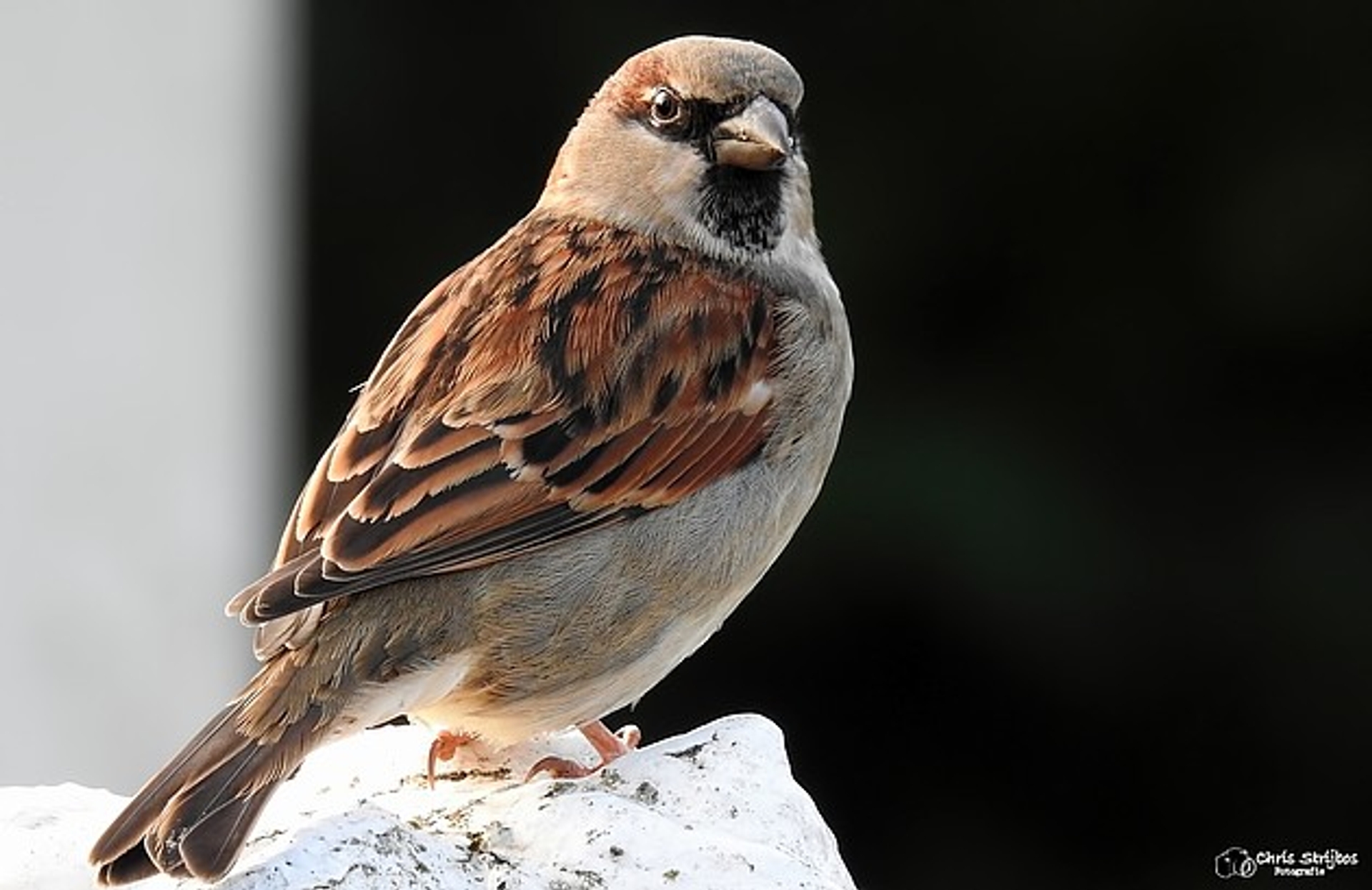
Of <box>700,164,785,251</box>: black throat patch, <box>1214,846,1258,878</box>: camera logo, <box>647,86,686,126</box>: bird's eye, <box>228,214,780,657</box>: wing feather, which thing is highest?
<box>647,86,686,126</box>: bird's eye

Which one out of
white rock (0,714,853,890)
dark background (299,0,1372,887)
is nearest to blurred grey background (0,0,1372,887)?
dark background (299,0,1372,887)

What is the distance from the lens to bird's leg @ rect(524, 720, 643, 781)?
3219 millimetres

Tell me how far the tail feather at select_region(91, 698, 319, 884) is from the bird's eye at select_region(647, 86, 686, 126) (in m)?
1.01

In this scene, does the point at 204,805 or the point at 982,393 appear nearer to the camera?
the point at 204,805

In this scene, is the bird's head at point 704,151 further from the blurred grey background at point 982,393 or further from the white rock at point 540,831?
the blurred grey background at point 982,393

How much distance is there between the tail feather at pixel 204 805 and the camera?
8.55 feet

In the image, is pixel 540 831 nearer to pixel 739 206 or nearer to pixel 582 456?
pixel 582 456

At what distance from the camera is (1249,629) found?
5.43 meters

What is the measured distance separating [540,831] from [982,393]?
279 centimetres

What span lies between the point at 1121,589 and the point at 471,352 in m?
2.38

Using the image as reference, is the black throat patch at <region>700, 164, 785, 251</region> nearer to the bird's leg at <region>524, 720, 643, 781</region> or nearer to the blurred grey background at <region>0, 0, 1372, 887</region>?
the bird's leg at <region>524, 720, 643, 781</region>

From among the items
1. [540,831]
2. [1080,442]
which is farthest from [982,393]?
[540,831]

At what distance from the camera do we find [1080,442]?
5.48 meters

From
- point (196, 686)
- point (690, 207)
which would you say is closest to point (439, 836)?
point (690, 207)
